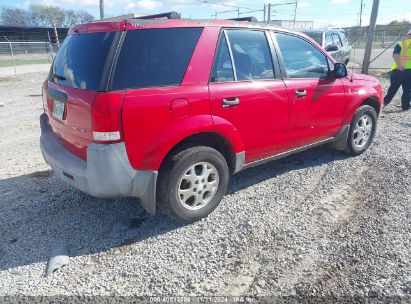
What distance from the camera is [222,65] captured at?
10.7ft

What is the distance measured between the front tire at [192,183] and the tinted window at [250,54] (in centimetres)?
91

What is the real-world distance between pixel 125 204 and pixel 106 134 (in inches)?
52.2

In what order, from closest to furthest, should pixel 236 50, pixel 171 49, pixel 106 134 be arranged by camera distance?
pixel 106 134
pixel 171 49
pixel 236 50

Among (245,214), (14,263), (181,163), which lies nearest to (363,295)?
(245,214)

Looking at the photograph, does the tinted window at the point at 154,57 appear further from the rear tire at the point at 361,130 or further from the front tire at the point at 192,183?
the rear tire at the point at 361,130

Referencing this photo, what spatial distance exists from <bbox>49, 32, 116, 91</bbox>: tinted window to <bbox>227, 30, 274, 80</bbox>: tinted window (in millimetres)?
1269

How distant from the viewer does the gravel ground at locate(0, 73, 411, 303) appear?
2512mm

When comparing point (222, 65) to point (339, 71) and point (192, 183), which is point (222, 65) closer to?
point (192, 183)

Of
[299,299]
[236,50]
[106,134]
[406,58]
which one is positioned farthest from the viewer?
[406,58]

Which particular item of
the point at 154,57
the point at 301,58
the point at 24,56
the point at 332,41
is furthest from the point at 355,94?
the point at 24,56

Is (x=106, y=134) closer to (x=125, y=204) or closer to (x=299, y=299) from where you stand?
(x=125, y=204)

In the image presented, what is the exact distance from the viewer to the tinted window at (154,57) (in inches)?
106

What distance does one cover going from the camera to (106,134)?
2.62 m

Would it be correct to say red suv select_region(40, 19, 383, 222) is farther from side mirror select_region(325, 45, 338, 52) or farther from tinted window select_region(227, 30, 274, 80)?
side mirror select_region(325, 45, 338, 52)
